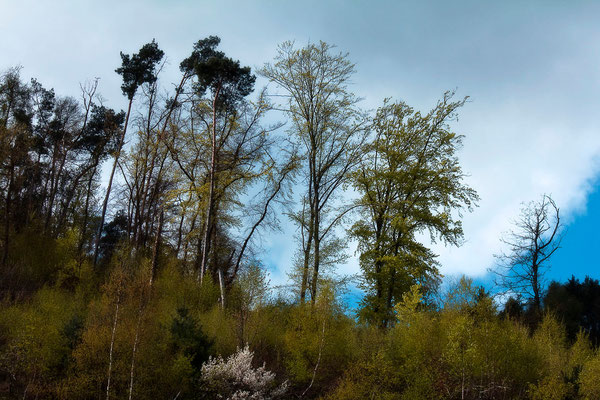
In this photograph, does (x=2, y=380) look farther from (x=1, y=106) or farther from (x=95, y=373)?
(x=1, y=106)

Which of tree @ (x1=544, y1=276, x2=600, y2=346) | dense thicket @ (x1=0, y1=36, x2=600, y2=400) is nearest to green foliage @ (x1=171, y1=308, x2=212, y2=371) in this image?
dense thicket @ (x1=0, y1=36, x2=600, y2=400)

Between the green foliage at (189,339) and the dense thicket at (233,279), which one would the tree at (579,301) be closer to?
the dense thicket at (233,279)

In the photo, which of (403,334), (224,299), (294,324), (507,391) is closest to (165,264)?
(224,299)

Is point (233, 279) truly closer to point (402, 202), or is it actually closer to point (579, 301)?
point (402, 202)

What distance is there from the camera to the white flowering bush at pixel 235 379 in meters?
16.1

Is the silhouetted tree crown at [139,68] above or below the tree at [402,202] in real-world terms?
above

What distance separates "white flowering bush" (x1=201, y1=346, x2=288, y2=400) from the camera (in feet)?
52.8

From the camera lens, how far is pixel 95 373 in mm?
15977

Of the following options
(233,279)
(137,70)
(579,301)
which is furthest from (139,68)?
(579,301)

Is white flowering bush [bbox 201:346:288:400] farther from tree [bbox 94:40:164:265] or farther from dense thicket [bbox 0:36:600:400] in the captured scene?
tree [bbox 94:40:164:265]

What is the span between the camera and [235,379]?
16219 mm

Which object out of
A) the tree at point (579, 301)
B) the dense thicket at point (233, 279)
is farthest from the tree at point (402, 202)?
the tree at point (579, 301)

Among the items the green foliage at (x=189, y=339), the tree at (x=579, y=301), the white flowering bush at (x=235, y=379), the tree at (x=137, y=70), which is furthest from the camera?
the tree at (x=579, y=301)

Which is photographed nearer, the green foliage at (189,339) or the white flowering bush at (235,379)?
the white flowering bush at (235,379)
